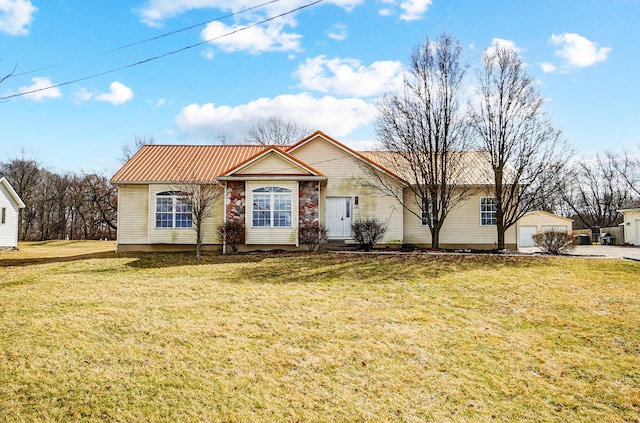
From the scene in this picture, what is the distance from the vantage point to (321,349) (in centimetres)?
671

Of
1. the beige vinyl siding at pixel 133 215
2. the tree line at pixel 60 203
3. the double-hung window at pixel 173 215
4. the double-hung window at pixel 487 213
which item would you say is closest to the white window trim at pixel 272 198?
the double-hung window at pixel 173 215

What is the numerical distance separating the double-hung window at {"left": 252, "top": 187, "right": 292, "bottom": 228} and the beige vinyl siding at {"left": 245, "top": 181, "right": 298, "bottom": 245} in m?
0.12

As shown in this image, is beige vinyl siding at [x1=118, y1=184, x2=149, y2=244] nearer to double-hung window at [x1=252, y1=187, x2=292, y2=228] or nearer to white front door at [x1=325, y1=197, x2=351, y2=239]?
double-hung window at [x1=252, y1=187, x2=292, y2=228]

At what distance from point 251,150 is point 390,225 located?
336 inches

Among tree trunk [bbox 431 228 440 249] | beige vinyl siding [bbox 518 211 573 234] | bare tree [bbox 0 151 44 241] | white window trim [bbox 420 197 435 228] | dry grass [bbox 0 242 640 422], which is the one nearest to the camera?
dry grass [bbox 0 242 640 422]

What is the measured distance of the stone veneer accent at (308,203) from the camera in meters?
17.9

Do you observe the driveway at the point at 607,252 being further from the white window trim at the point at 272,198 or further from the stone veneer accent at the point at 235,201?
the stone veneer accent at the point at 235,201

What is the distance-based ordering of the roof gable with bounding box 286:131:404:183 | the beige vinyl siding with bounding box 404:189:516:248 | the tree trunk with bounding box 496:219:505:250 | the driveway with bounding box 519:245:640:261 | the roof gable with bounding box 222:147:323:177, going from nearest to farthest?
1. the driveway with bounding box 519:245:640:261
2. the roof gable with bounding box 222:147:323:177
3. the tree trunk with bounding box 496:219:505:250
4. the roof gable with bounding box 286:131:404:183
5. the beige vinyl siding with bounding box 404:189:516:248

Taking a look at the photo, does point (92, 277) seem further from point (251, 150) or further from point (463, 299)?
point (251, 150)

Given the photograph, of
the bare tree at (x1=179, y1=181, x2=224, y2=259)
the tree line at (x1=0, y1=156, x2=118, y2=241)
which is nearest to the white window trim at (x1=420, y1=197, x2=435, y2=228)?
the bare tree at (x1=179, y1=181, x2=224, y2=259)

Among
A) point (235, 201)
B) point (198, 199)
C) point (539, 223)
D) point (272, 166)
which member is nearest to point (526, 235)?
point (539, 223)

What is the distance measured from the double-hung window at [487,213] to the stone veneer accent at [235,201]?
10.3 metres

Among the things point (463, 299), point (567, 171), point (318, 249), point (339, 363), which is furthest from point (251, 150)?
point (339, 363)

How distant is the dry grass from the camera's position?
508 centimetres
